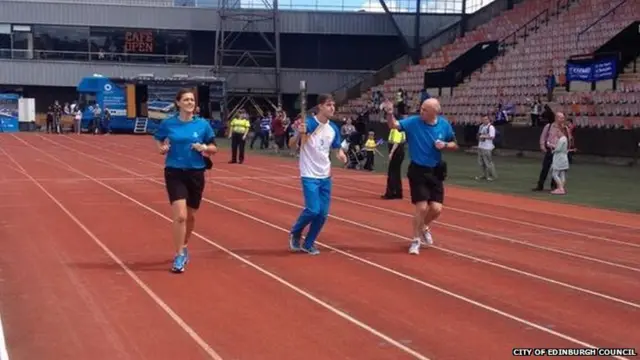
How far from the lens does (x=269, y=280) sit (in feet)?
28.9

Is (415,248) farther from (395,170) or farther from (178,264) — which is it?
(395,170)

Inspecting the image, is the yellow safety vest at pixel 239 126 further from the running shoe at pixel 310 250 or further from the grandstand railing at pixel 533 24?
the grandstand railing at pixel 533 24

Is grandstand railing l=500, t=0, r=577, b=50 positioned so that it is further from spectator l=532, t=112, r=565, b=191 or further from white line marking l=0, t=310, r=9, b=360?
white line marking l=0, t=310, r=9, b=360

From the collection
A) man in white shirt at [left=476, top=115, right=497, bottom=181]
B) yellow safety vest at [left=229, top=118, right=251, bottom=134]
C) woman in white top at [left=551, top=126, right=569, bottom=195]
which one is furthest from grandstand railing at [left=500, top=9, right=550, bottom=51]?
woman in white top at [left=551, top=126, right=569, bottom=195]

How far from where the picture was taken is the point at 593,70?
105ft

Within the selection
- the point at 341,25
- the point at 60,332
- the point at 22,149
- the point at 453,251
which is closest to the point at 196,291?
the point at 60,332

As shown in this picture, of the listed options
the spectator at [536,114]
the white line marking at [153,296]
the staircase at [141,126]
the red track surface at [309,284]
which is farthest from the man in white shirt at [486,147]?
the staircase at [141,126]

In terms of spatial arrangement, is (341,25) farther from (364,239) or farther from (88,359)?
(88,359)

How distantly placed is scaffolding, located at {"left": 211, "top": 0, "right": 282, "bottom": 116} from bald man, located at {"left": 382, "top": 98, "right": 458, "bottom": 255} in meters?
47.3

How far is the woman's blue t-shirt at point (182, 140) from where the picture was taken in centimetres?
905

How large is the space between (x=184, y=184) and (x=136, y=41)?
53.0 meters

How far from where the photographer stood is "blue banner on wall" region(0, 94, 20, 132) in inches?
2003

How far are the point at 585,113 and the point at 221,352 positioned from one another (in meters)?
27.0

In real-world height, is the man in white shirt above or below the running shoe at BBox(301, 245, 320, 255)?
above
